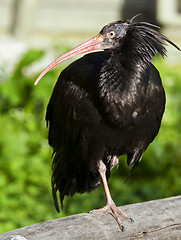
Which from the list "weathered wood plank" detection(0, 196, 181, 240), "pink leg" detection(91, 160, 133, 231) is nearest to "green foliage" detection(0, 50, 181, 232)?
"pink leg" detection(91, 160, 133, 231)

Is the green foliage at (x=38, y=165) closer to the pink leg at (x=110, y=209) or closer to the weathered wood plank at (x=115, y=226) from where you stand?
the pink leg at (x=110, y=209)

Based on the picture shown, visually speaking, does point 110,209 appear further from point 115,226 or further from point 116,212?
point 115,226

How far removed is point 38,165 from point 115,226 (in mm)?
2207

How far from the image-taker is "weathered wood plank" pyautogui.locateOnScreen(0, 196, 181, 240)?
6.67 feet

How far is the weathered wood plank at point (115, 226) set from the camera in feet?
6.67

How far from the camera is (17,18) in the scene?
7082 mm

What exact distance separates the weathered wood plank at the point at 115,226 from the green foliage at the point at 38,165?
5.27 ft

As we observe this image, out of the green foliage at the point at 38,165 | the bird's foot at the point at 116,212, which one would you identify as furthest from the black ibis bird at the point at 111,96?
the green foliage at the point at 38,165

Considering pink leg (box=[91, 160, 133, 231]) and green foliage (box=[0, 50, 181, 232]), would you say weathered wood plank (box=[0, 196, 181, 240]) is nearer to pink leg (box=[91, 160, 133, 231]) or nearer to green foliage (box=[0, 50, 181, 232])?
pink leg (box=[91, 160, 133, 231])

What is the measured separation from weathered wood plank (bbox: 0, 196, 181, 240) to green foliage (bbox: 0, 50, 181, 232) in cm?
161

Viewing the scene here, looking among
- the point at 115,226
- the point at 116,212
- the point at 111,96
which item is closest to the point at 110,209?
the point at 116,212

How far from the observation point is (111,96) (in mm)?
2301

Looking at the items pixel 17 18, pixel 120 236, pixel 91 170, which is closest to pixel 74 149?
pixel 91 170

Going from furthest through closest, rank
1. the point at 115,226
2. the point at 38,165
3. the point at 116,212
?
1. the point at 38,165
2. the point at 116,212
3. the point at 115,226
